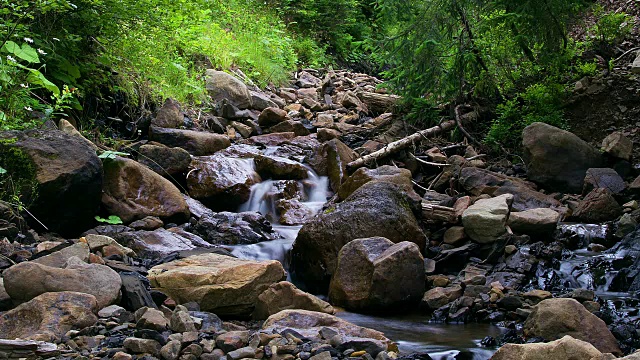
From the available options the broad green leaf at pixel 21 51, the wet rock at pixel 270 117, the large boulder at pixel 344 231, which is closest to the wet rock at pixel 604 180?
the large boulder at pixel 344 231

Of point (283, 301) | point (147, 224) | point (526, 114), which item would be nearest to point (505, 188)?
point (526, 114)

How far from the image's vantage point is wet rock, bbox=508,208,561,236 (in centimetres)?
731

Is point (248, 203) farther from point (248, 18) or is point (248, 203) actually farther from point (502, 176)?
point (248, 18)

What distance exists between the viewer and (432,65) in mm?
10703

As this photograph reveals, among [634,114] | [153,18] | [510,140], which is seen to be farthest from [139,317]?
[634,114]

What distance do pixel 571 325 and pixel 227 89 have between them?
34.1 ft

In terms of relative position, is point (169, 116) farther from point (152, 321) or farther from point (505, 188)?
point (152, 321)

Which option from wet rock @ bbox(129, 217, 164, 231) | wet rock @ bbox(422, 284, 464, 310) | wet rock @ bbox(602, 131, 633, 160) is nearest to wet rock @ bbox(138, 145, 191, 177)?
wet rock @ bbox(129, 217, 164, 231)

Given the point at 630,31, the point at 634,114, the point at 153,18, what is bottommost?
the point at 634,114

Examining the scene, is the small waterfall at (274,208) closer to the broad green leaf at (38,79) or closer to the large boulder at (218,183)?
the large boulder at (218,183)

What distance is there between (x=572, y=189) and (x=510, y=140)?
1778mm

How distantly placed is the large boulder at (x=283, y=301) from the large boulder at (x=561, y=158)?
514 centimetres

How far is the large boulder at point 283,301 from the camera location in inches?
200

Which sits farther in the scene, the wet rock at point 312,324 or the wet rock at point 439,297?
the wet rock at point 439,297
